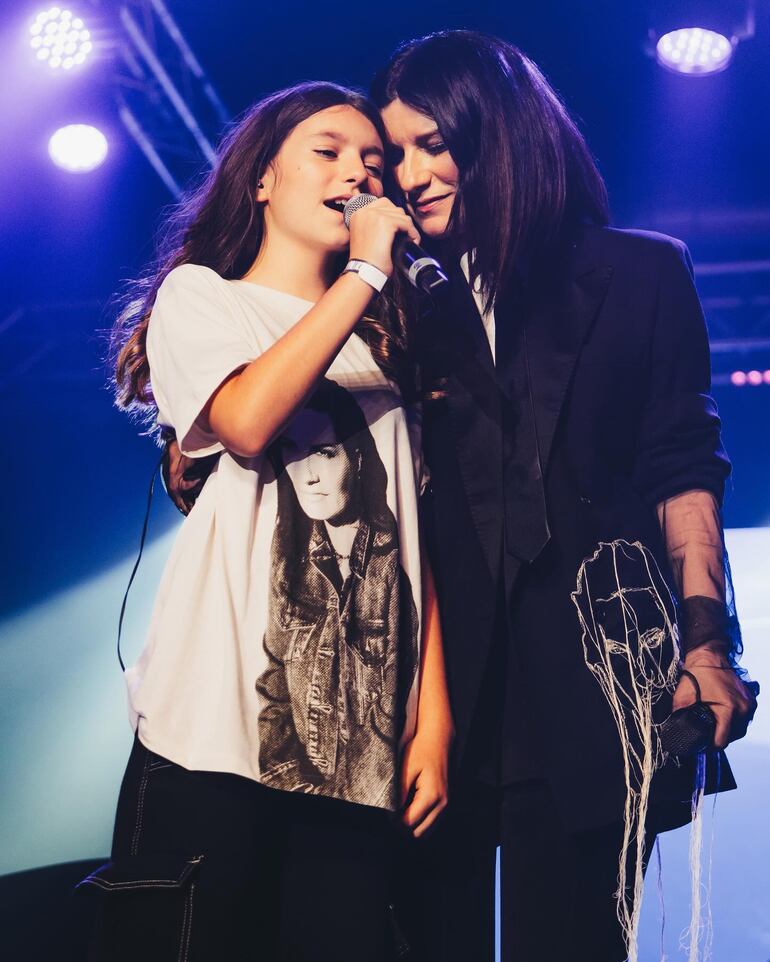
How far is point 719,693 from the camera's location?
1.28 metres

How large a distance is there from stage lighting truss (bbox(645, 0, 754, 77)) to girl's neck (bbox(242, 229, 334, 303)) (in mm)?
1884

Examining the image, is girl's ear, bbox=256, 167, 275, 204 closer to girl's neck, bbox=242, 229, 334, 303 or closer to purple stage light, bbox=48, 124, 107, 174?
girl's neck, bbox=242, 229, 334, 303

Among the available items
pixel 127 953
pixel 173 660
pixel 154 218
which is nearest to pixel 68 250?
pixel 154 218

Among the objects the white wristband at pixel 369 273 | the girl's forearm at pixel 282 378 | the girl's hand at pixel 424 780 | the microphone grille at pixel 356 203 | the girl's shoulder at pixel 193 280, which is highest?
the microphone grille at pixel 356 203

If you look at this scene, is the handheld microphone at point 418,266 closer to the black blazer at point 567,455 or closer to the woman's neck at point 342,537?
the black blazer at point 567,455

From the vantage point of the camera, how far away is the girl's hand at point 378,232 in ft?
4.00

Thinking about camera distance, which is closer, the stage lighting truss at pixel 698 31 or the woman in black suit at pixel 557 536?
the woman in black suit at pixel 557 536

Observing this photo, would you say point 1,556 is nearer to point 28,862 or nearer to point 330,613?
point 28,862

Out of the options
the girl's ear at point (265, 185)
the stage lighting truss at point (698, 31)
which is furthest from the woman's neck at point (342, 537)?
the stage lighting truss at point (698, 31)

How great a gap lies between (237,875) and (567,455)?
702mm

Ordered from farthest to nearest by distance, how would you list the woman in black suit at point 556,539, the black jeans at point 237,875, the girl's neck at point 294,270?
the girl's neck at point 294,270 < the woman in black suit at point 556,539 < the black jeans at point 237,875

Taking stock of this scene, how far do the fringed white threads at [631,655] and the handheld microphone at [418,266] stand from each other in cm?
44

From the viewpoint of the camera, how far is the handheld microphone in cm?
119

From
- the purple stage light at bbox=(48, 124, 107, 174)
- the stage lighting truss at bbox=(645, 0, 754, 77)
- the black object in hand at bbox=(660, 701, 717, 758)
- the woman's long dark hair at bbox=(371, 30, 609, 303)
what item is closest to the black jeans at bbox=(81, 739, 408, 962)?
the black object in hand at bbox=(660, 701, 717, 758)
